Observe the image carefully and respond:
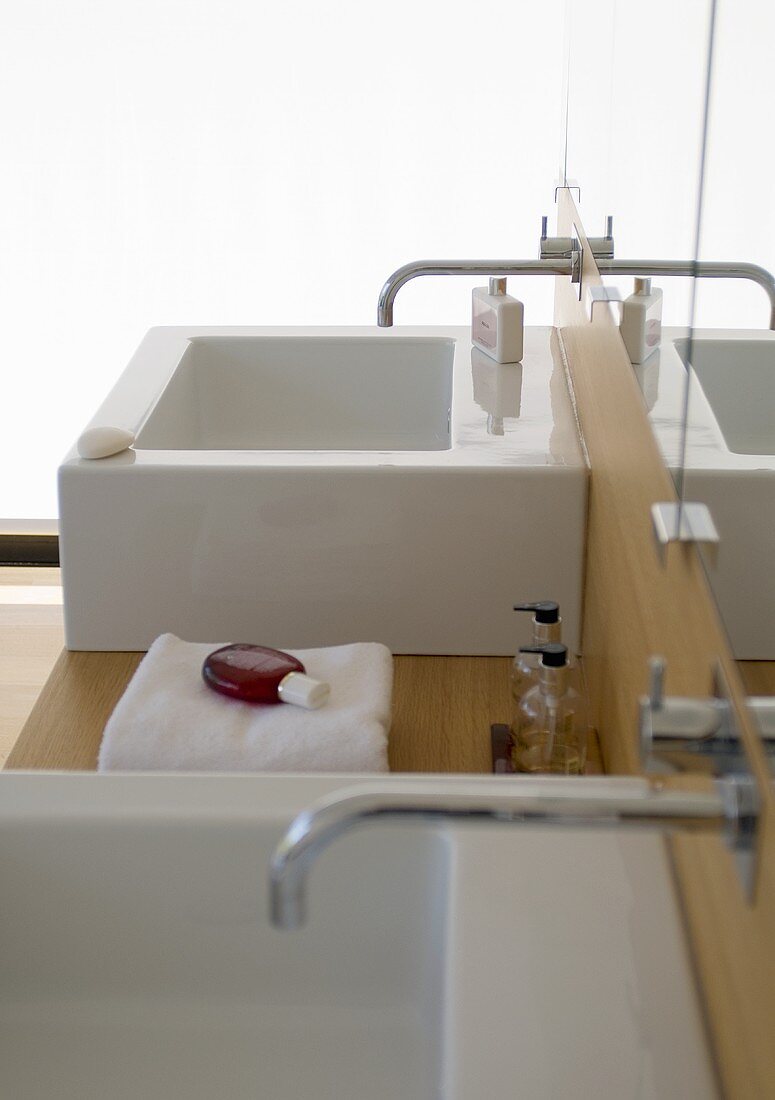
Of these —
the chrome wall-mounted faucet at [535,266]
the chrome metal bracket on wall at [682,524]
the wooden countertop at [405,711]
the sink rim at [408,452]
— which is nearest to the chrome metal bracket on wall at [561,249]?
the chrome wall-mounted faucet at [535,266]

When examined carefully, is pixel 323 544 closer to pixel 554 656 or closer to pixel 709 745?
pixel 554 656

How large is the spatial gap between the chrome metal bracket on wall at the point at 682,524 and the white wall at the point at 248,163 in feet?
7.23

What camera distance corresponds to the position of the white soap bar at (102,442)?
131cm

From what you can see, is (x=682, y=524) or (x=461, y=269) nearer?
(x=682, y=524)

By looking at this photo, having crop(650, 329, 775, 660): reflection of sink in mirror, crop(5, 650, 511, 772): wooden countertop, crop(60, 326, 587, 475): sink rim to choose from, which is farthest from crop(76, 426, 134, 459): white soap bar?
crop(650, 329, 775, 660): reflection of sink in mirror

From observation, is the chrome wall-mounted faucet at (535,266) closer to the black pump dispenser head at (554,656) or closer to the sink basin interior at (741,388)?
the black pump dispenser head at (554,656)

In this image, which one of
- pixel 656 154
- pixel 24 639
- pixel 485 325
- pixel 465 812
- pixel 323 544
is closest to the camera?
pixel 465 812

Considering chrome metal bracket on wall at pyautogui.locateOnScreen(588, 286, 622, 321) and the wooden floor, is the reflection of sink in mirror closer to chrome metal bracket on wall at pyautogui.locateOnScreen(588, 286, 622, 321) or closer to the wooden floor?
chrome metal bracket on wall at pyautogui.locateOnScreen(588, 286, 622, 321)

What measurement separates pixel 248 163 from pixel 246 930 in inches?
88.7

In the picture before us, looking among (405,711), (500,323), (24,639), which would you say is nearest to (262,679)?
(405,711)

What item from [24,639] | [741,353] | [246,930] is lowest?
[24,639]

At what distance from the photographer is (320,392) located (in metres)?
1.77

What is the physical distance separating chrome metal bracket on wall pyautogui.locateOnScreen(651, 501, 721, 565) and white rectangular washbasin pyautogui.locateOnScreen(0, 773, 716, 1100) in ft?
0.76

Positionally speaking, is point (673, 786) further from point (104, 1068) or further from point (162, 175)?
point (162, 175)
